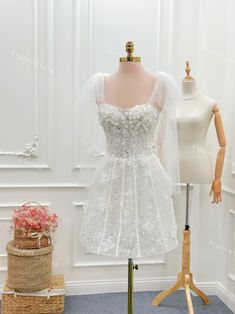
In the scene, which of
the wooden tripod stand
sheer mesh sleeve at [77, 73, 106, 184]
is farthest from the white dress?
the wooden tripod stand

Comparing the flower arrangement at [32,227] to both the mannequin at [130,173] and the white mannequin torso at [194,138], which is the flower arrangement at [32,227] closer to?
the mannequin at [130,173]

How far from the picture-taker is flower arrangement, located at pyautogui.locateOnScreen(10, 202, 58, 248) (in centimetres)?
247

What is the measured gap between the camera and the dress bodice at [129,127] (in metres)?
1.75

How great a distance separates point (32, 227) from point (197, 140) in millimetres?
1200

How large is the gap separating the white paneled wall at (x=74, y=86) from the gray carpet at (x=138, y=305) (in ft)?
0.26

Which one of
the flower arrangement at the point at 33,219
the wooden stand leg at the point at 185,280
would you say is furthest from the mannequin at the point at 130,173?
the wooden stand leg at the point at 185,280

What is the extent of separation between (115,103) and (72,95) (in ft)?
3.14

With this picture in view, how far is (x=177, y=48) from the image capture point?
280 cm

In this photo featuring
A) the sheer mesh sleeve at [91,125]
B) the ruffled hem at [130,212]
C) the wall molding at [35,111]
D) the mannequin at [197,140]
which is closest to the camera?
the ruffled hem at [130,212]

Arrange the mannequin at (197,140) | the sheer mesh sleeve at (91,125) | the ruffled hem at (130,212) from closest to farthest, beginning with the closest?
the ruffled hem at (130,212) < the sheer mesh sleeve at (91,125) < the mannequin at (197,140)

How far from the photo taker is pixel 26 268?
245cm

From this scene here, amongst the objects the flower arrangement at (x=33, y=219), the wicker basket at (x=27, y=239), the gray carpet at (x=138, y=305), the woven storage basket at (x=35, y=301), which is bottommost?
the gray carpet at (x=138, y=305)

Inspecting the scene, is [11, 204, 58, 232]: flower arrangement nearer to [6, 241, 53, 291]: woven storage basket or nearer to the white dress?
[6, 241, 53, 291]: woven storage basket

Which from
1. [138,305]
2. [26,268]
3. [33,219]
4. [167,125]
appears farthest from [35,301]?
[167,125]
